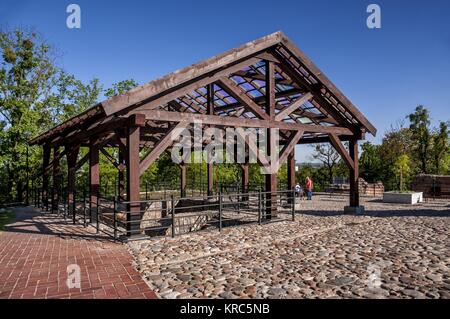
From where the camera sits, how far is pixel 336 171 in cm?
3356

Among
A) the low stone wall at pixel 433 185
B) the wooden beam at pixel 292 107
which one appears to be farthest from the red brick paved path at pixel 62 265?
the low stone wall at pixel 433 185

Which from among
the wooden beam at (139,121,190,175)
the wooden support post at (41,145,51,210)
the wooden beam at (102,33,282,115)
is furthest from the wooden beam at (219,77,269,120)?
the wooden support post at (41,145,51,210)

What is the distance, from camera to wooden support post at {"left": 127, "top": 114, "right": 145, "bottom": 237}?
767 cm

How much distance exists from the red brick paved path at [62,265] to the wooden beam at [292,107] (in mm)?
6338

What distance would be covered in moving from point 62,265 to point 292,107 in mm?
8195

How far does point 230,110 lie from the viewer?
13914 millimetres

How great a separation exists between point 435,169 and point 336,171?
9.04 meters

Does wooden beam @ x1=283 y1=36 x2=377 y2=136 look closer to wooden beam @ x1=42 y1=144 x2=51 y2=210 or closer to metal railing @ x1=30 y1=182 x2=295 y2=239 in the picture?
metal railing @ x1=30 y1=182 x2=295 y2=239

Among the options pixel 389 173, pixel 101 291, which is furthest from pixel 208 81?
pixel 389 173

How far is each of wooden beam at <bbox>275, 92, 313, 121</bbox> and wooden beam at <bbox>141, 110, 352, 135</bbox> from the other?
0.66 feet

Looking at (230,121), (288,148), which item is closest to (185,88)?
(230,121)

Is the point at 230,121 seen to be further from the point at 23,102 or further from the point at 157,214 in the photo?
the point at 23,102

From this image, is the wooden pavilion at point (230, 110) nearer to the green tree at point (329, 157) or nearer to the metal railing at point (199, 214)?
the metal railing at point (199, 214)
